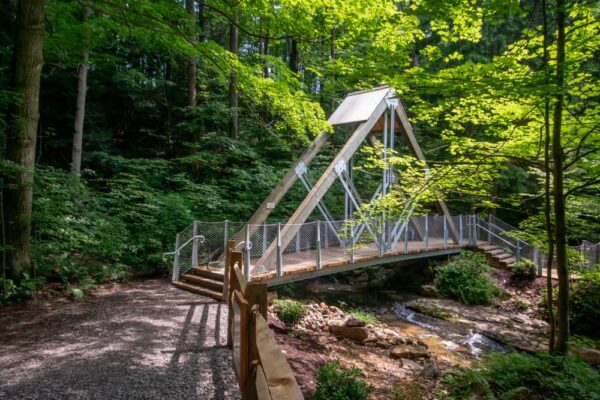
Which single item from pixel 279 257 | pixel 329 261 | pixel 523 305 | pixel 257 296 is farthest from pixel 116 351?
pixel 523 305

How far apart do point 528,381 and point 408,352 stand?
1.92 meters

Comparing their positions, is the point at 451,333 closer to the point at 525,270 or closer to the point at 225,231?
the point at 525,270

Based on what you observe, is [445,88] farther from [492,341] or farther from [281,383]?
[492,341]

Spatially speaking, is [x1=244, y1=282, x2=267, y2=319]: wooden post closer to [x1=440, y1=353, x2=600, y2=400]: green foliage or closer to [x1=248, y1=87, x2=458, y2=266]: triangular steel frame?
[x1=440, y1=353, x2=600, y2=400]: green foliage

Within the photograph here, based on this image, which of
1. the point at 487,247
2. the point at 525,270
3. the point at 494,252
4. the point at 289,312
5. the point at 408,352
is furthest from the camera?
the point at 487,247

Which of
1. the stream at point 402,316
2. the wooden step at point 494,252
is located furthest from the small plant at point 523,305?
the wooden step at point 494,252

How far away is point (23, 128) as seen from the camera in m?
5.98

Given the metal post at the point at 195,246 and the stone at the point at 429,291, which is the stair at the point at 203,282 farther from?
the stone at the point at 429,291

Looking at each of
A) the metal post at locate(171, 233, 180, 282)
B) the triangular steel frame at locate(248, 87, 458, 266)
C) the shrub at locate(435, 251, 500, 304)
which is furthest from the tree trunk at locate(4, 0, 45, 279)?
the shrub at locate(435, 251, 500, 304)

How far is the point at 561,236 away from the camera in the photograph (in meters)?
4.86

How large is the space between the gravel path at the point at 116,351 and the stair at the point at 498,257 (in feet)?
36.1

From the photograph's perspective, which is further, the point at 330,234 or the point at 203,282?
the point at 330,234

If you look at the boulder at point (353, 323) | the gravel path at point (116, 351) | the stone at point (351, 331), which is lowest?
the stone at point (351, 331)

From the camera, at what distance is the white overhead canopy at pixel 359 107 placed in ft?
36.7
